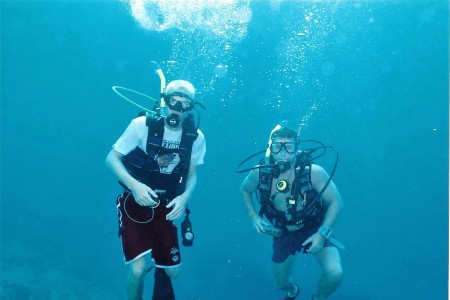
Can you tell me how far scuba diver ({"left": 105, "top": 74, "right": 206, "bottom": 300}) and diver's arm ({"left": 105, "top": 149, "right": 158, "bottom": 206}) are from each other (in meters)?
0.01

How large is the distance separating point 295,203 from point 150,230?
1.91m

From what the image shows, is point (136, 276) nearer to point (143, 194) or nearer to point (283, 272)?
point (143, 194)

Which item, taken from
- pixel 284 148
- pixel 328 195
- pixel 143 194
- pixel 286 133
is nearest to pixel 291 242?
pixel 328 195

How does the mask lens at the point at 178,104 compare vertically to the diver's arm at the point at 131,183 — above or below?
above

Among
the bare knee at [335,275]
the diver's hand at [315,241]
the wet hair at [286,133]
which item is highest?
the wet hair at [286,133]

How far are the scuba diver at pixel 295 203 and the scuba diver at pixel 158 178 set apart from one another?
1062 millimetres

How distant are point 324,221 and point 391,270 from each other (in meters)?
21.2

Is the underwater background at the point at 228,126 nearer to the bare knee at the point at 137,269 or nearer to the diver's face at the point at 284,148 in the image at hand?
the bare knee at the point at 137,269

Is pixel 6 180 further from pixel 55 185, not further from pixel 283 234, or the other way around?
pixel 283 234

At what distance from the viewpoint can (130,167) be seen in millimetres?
4180

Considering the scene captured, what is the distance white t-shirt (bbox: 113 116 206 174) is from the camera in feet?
13.4

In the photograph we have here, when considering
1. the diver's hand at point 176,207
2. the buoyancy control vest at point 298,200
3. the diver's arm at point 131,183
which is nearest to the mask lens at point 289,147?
the buoyancy control vest at point 298,200

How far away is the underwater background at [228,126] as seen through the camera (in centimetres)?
1827

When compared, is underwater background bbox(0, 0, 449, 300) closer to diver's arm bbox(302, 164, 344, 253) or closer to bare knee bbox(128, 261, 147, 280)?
bare knee bbox(128, 261, 147, 280)
